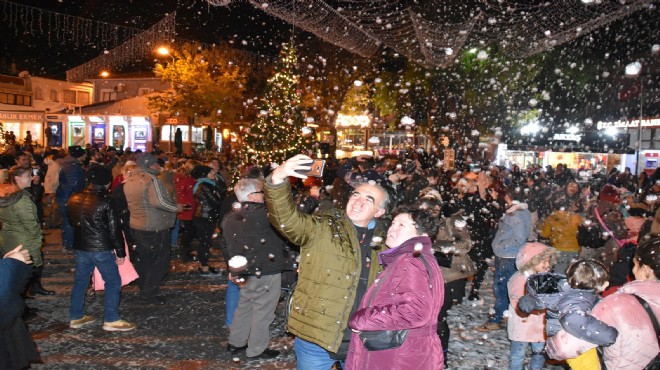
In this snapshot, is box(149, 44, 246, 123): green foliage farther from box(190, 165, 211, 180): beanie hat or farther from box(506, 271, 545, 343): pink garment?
box(506, 271, 545, 343): pink garment

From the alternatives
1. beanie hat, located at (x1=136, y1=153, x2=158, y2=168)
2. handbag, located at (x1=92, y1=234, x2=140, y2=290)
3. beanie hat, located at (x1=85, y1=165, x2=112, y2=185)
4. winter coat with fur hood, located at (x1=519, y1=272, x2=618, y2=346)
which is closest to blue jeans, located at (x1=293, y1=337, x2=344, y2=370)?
winter coat with fur hood, located at (x1=519, y1=272, x2=618, y2=346)

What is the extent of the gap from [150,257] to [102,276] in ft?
3.94

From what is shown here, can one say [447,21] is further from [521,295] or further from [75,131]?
[75,131]

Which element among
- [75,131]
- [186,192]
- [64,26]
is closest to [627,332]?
[186,192]

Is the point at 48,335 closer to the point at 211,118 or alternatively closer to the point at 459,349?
the point at 459,349

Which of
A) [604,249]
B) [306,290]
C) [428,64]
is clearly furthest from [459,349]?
[428,64]

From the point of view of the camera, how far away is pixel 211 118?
1200 inches

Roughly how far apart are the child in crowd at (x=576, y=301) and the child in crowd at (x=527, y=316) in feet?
4.47

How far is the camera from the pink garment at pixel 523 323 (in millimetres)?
4746

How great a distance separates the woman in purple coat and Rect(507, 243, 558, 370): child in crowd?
206cm

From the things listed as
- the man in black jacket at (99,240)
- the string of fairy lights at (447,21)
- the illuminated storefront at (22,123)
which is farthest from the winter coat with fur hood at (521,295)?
the illuminated storefront at (22,123)

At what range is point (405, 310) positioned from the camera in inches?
108

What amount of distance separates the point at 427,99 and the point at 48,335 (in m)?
26.9

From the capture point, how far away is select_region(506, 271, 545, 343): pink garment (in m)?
4.75
